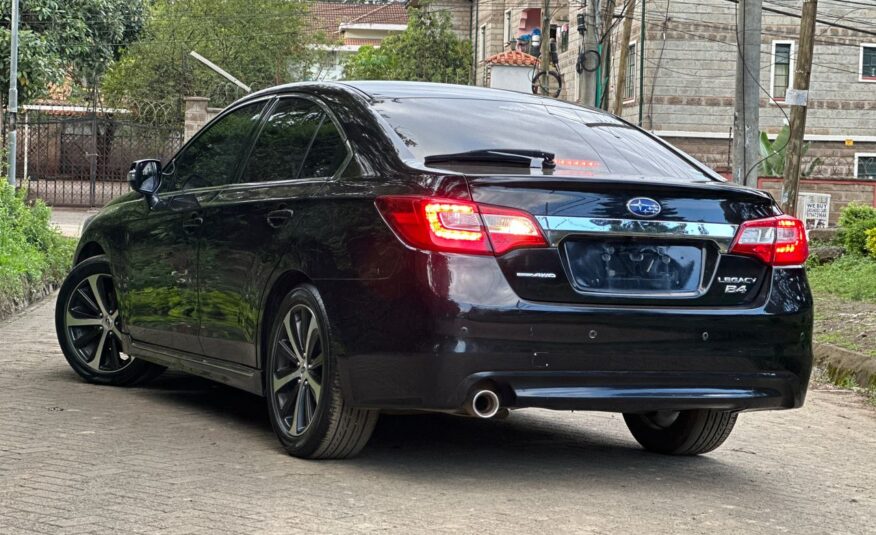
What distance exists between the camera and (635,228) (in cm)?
550

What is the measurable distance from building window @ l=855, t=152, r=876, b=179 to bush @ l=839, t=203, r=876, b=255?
2289 centimetres

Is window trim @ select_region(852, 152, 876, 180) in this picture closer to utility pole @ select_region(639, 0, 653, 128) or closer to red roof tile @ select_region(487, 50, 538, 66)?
utility pole @ select_region(639, 0, 653, 128)

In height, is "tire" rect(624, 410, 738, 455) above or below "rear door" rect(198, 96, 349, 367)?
below

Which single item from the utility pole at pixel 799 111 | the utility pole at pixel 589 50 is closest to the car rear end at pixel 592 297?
the utility pole at pixel 799 111

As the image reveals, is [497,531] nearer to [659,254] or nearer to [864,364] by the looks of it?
[659,254]

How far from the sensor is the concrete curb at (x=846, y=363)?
978cm

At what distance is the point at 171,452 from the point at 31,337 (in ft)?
15.9

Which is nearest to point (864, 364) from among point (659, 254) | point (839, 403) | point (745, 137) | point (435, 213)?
point (839, 403)

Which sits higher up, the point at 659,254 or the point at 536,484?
the point at 659,254

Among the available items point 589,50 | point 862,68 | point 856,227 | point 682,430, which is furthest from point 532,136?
point 862,68

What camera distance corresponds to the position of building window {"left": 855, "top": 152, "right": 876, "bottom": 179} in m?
40.9

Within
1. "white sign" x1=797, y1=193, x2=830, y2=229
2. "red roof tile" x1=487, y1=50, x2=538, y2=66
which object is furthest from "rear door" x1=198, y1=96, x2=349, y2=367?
"red roof tile" x1=487, y1=50, x2=538, y2=66

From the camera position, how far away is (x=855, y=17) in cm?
4025

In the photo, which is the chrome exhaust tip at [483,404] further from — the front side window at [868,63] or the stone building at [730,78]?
the front side window at [868,63]
